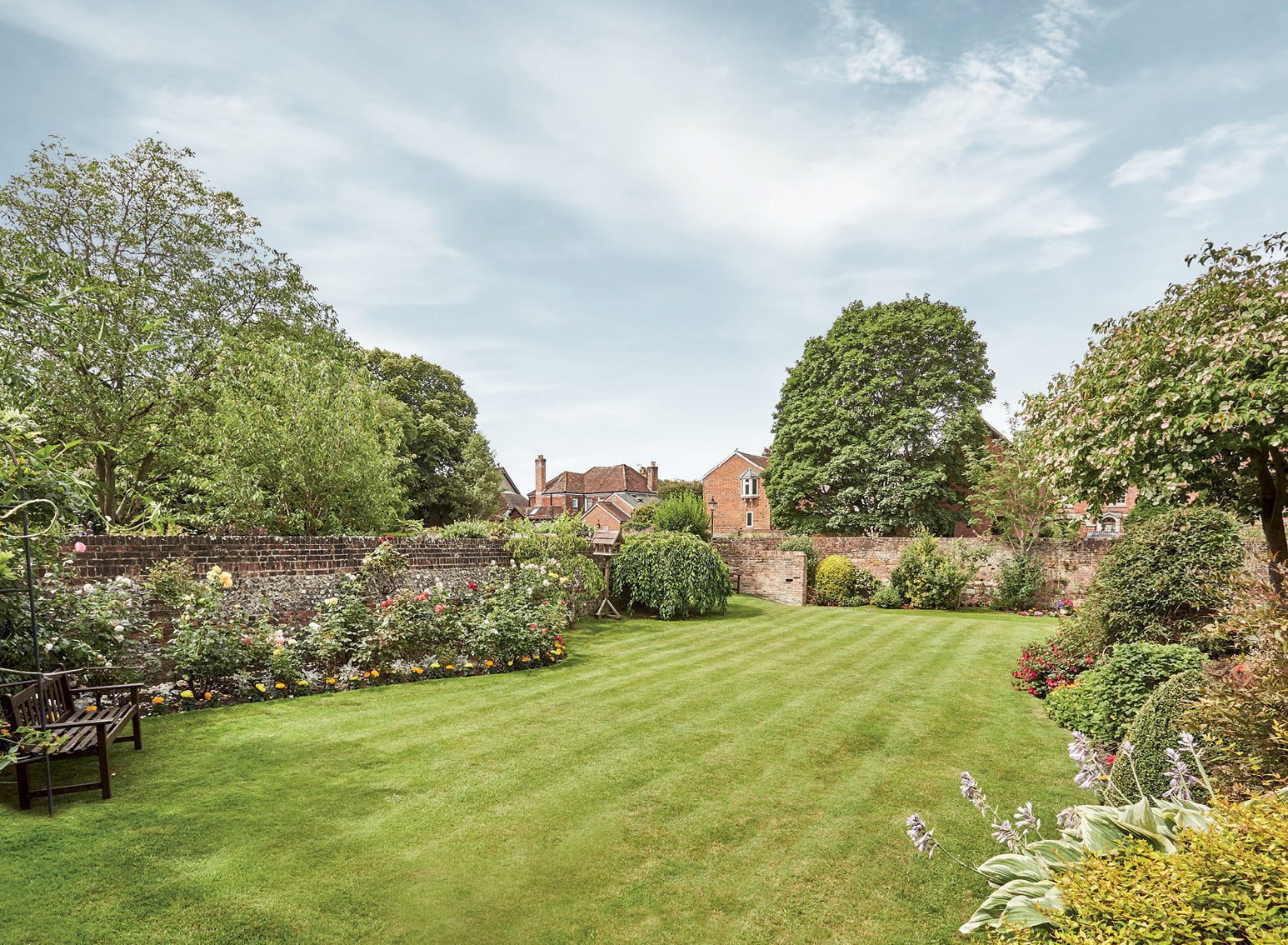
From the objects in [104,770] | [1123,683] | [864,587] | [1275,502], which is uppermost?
[1275,502]

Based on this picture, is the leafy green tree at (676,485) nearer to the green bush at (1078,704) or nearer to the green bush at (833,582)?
the green bush at (833,582)

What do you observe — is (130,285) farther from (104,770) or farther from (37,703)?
(104,770)

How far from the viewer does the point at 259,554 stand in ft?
28.2

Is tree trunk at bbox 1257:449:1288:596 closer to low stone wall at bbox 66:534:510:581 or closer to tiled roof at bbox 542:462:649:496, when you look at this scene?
low stone wall at bbox 66:534:510:581

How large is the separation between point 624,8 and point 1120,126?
5.87 m

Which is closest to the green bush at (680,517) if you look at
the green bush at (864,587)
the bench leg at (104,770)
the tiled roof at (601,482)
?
the green bush at (864,587)

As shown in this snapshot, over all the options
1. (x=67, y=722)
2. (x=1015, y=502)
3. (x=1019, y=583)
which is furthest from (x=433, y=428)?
(x=67, y=722)

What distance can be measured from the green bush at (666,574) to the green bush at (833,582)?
583cm

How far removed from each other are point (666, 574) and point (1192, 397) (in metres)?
10.9

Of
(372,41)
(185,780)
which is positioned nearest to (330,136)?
(372,41)

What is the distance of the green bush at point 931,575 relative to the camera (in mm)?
18172

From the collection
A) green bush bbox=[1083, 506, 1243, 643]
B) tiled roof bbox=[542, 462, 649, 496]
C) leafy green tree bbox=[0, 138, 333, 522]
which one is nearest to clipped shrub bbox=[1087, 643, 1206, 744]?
green bush bbox=[1083, 506, 1243, 643]

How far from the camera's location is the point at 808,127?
804 centimetres

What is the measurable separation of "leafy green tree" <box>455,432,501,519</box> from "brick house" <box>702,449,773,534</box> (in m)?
14.2
